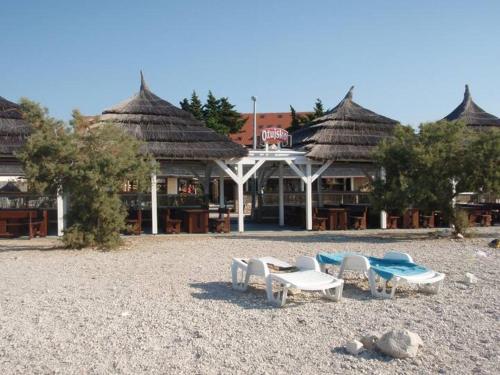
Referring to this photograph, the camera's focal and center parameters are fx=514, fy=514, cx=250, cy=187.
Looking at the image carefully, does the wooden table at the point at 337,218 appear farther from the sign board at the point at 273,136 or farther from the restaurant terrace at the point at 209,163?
the sign board at the point at 273,136

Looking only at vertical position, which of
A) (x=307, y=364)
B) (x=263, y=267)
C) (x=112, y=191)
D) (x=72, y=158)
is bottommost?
(x=307, y=364)

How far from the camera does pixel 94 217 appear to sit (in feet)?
39.5

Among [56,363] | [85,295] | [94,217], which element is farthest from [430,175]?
[56,363]

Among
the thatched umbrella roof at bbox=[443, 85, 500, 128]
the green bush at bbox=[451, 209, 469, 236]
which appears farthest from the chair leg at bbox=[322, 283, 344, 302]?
the thatched umbrella roof at bbox=[443, 85, 500, 128]

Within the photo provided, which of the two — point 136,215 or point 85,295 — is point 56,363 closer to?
point 85,295

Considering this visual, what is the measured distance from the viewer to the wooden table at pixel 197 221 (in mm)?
16562

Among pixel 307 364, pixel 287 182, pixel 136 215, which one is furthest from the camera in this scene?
pixel 287 182

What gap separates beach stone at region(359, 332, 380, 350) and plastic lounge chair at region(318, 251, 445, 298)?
2.18 m

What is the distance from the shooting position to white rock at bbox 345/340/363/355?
15.3ft

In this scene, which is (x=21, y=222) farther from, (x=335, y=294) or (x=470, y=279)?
(x=470, y=279)


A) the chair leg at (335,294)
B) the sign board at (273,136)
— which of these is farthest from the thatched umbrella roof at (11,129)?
the chair leg at (335,294)

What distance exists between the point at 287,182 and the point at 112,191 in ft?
71.8

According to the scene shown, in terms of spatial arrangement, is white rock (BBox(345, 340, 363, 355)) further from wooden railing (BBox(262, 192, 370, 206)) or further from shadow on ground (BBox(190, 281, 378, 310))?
wooden railing (BBox(262, 192, 370, 206))

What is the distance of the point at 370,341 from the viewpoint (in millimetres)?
4770
